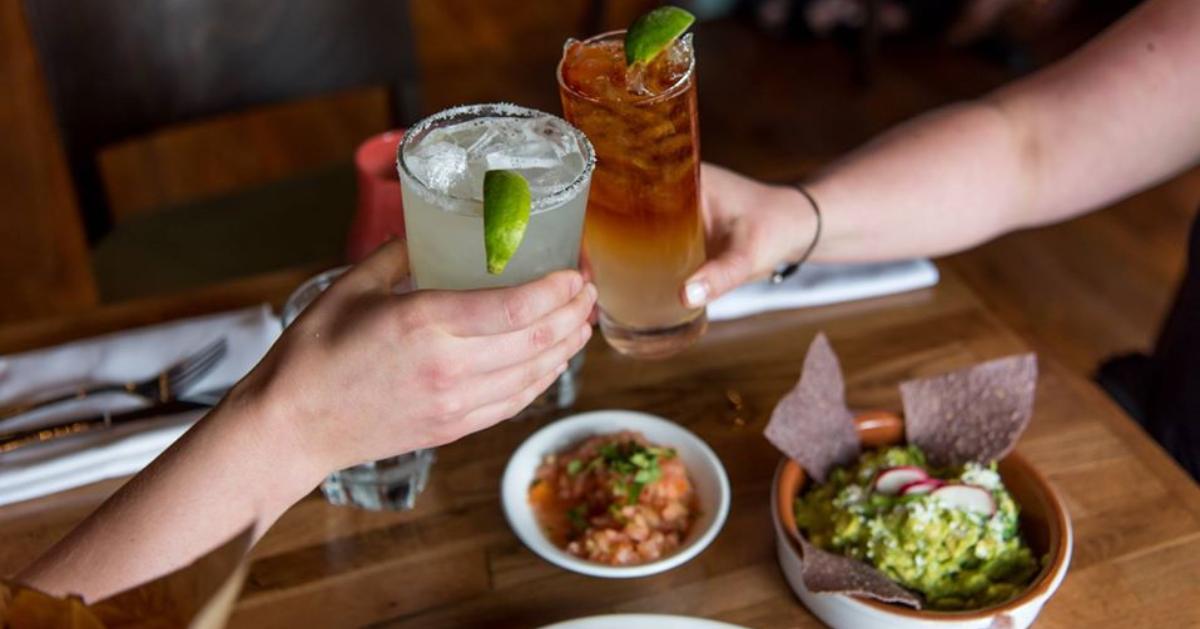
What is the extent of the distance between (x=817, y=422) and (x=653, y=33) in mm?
428

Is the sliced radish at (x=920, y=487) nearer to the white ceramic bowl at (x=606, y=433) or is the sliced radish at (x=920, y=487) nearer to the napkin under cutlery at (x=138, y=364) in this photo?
the white ceramic bowl at (x=606, y=433)

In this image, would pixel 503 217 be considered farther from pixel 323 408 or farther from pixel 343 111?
pixel 343 111

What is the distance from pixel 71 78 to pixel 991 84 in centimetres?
288

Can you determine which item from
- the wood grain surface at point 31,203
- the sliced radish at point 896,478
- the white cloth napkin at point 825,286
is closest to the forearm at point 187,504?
the sliced radish at point 896,478

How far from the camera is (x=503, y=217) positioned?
84 centimetres

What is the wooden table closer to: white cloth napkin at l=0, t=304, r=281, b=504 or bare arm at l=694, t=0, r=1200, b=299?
white cloth napkin at l=0, t=304, r=281, b=504

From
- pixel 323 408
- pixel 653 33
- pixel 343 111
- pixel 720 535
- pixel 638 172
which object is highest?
pixel 653 33

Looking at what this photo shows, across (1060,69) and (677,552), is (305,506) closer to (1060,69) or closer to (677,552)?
(677,552)

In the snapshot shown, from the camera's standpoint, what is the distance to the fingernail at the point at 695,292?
1154mm

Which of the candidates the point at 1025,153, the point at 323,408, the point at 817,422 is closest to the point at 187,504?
the point at 323,408

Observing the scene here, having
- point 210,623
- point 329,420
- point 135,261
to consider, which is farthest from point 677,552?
point 135,261

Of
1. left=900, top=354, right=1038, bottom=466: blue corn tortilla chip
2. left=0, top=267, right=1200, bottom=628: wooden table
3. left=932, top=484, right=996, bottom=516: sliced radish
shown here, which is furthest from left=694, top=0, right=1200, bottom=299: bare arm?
left=932, top=484, right=996, bottom=516: sliced radish

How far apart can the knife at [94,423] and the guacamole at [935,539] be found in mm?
665

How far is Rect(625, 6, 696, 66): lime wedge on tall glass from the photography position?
3.19 feet
